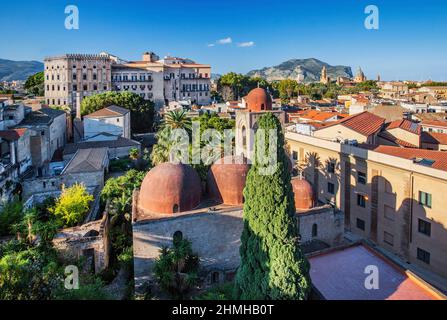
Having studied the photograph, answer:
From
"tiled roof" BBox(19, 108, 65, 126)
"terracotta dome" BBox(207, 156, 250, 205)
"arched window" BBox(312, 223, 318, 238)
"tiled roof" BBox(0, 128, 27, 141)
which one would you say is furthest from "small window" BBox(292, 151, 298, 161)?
"tiled roof" BBox(19, 108, 65, 126)

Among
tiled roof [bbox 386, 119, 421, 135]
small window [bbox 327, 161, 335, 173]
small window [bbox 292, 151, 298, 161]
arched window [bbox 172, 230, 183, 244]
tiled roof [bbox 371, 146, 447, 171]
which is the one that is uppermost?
tiled roof [bbox 386, 119, 421, 135]

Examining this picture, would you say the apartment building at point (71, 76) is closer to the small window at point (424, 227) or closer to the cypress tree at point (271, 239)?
the small window at point (424, 227)

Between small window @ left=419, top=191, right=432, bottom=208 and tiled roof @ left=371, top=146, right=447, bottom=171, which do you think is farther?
tiled roof @ left=371, top=146, right=447, bottom=171

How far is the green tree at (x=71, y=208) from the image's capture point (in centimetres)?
2433

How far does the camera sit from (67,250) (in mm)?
20609

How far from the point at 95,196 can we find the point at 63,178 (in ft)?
10.6

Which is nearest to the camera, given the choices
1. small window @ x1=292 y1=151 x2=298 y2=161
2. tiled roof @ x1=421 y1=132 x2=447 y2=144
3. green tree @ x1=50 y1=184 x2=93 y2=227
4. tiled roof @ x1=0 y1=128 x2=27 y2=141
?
green tree @ x1=50 y1=184 x2=93 y2=227

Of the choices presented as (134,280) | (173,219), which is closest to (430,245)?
(173,219)

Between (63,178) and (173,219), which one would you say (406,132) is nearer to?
(173,219)

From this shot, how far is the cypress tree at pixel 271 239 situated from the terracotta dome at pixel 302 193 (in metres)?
7.75

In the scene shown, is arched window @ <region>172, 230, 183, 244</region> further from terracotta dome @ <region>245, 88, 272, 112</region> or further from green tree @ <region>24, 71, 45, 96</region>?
green tree @ <region>24, 71, 45, 96</region>

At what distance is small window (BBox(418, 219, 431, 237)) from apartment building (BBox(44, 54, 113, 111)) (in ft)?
212

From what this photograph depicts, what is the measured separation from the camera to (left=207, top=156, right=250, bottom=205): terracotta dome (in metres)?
21.0

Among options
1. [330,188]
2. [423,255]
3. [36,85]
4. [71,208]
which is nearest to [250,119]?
[330,188]
